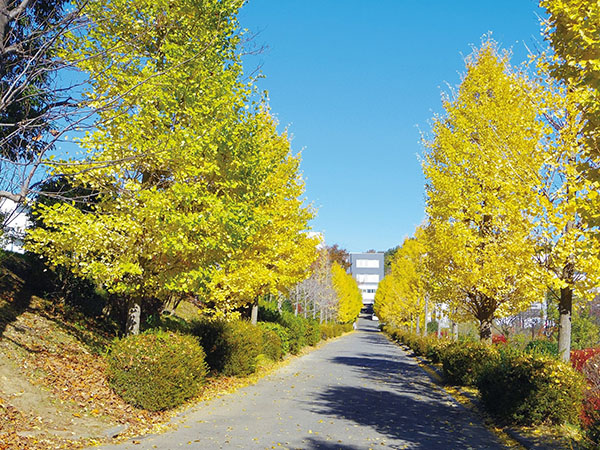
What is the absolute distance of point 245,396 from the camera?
11719 mm

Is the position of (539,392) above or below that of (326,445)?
above

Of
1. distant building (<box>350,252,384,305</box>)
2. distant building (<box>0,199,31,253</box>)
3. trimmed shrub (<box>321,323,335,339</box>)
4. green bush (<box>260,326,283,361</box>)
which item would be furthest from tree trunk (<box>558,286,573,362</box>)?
distant building (<box>350,252,384,305</box>)

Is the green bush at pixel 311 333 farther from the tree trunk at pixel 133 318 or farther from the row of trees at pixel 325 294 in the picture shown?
the tree trunk at pixel 133 318

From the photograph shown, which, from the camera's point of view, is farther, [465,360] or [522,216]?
[465,360]

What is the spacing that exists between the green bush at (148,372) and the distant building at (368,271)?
12484 cm

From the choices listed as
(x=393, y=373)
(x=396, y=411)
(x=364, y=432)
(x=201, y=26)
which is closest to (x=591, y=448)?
(x=364, y=432)

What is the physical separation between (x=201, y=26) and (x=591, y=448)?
30.3 feet

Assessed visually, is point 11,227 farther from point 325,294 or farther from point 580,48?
point 325,294

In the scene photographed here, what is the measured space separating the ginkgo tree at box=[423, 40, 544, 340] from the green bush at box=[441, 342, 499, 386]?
1069mm

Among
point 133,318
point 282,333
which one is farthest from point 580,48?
point 282,333

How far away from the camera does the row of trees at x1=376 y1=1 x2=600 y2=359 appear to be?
7371mm

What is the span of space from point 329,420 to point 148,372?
3238mm

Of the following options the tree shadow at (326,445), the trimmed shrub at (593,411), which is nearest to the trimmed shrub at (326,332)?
the trimmed shrub at (593,411)

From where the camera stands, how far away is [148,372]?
8812mm
